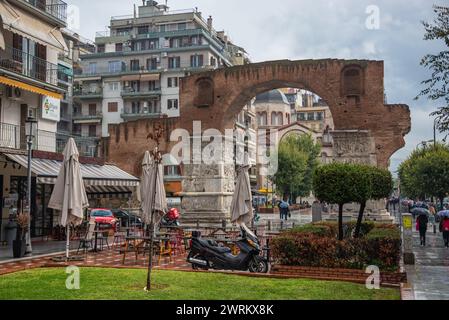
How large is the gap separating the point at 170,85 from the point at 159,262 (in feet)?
125

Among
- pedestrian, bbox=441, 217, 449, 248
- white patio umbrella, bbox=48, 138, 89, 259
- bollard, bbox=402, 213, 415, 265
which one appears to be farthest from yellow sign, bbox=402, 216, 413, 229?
white patio umbrella, bbox=48, 138, 89, 259

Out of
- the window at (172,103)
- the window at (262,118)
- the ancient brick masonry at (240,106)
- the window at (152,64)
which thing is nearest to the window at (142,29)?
the window at (152,64)

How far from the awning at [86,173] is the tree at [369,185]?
10186 millimetres

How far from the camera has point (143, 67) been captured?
51656 mm

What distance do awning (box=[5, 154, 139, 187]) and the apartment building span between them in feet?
82.3

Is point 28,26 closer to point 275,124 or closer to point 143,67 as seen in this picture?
point 143,67

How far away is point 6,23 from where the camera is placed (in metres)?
18.7

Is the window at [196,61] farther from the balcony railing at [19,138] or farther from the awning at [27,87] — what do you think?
the balcony railing at [19,138]

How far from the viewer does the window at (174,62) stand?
166ft

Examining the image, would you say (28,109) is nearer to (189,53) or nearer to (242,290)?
(242,290)

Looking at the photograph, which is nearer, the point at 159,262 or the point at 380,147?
the point at 159,262

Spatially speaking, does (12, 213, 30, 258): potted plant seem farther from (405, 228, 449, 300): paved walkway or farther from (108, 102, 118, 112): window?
(108, 102, 118, 112): window

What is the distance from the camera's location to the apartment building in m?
50.2
